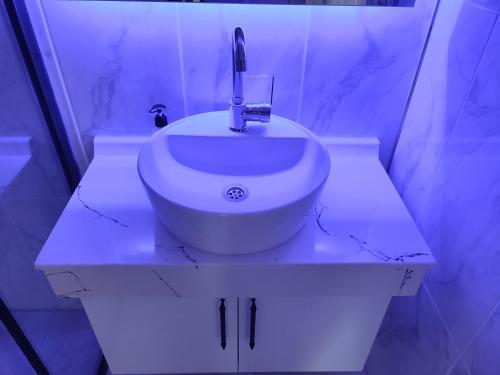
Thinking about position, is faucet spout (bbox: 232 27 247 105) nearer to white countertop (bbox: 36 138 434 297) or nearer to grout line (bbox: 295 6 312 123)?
grout line (bbox: 295 6 312 123)

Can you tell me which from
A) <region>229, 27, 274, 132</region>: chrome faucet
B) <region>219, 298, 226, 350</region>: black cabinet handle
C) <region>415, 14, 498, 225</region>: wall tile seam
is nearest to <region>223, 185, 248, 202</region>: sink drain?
<region>229, 27, 274, 132</region>: chrome faucet

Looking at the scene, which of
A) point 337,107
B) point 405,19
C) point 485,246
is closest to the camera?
point 485,246

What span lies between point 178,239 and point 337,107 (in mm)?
578

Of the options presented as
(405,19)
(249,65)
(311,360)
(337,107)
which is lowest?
(311,360)

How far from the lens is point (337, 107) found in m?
0.99

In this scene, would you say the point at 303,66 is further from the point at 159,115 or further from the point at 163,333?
the point at 163,333

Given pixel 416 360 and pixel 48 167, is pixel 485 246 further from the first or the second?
pixel 48 167

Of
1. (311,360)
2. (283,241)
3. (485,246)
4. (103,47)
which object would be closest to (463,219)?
(485,246)

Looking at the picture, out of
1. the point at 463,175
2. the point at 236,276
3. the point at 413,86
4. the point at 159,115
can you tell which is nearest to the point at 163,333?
the point at 236,276

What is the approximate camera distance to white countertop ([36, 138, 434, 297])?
2.45 feet

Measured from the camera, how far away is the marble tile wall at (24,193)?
2.93ft

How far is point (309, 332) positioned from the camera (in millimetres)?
966

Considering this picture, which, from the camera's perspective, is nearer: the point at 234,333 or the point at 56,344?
the point at 234,333

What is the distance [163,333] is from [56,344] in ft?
1.98
